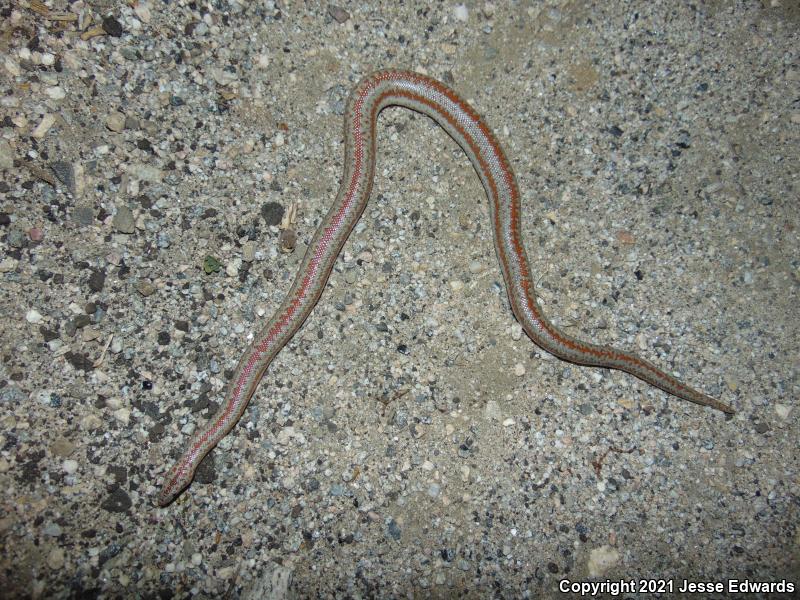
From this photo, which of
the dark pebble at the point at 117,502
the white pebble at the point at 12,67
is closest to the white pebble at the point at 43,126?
the white pebble at the point at 12,67

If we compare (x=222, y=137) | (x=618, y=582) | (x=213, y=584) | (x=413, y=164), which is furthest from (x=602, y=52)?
(x=213, y=584)

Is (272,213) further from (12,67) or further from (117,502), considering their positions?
(117,502)

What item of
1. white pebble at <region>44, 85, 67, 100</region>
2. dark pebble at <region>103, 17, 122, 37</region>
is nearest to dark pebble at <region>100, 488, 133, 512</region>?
white pebble at <region>44, 85, 67, 100</region>

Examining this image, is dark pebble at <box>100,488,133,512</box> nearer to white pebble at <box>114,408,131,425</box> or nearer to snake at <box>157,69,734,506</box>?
snake at <box>157,69,734,506</box>

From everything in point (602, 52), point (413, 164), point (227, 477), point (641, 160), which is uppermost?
point (602, 52)

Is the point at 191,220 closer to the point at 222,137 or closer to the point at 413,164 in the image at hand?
the point at 222,137

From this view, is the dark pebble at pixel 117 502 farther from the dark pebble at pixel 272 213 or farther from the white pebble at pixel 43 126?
the white pebble at pixel 43 126

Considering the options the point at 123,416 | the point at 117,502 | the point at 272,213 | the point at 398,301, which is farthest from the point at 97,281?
the point at 398,301
